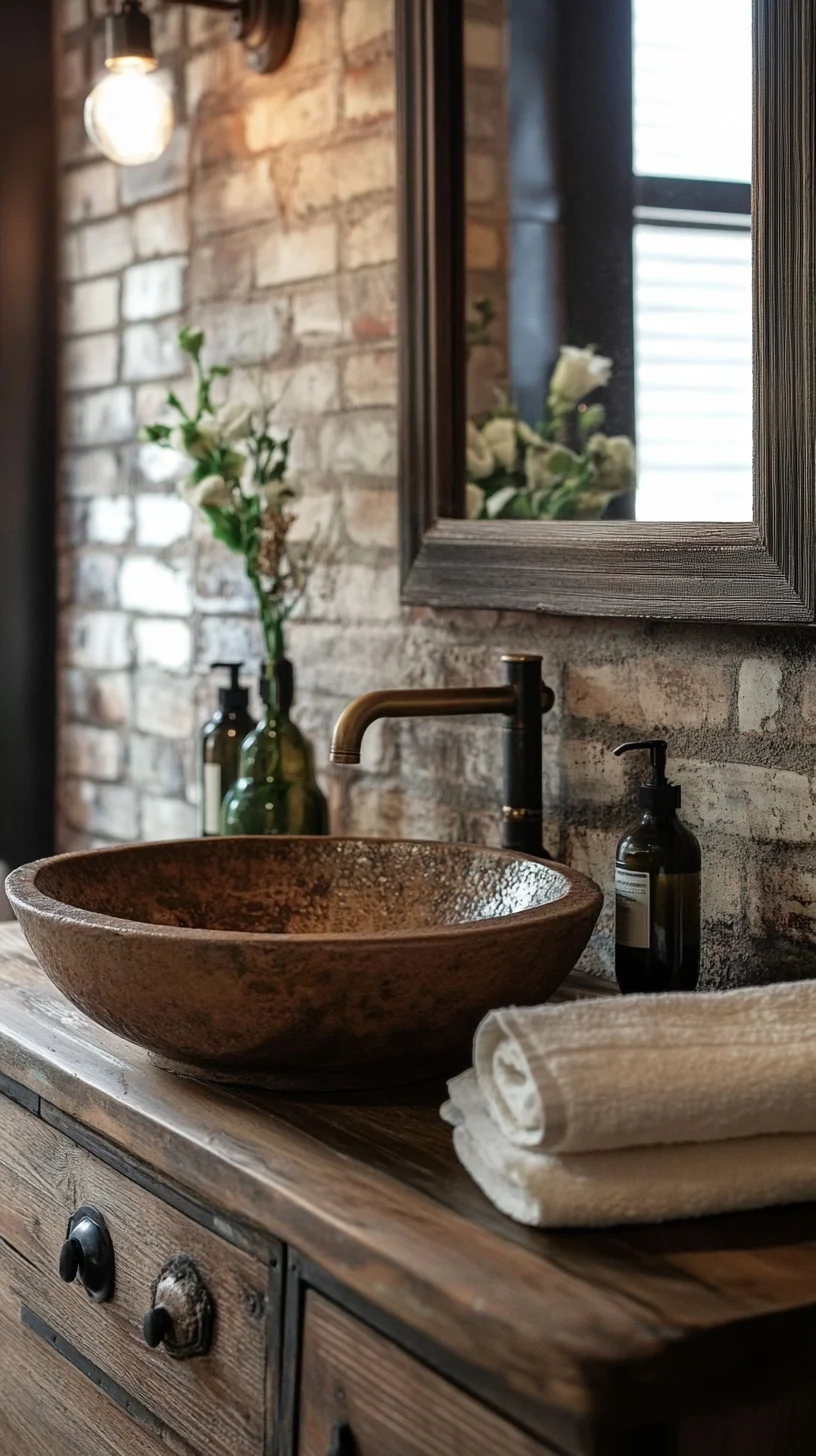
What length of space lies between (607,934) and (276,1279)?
602mm

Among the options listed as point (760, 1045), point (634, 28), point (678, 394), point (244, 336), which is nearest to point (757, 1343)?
point (760, 1045)

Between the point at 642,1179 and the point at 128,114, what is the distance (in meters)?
1.52

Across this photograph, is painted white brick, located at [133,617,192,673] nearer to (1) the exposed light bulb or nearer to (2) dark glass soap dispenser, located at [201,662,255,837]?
(2) dark glass soap dispenser, located at [201,662,255,837]

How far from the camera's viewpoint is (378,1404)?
0.90 m

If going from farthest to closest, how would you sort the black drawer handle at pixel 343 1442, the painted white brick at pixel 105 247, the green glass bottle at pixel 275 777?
the painted white brick at pixel 105 247 < the green glass bottle at pixel 275 777 < the black drawer handle at pixel 343 1442

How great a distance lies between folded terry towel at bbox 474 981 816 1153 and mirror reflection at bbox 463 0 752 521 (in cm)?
52

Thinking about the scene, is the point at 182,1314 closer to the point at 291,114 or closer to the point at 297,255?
the point at 297,255

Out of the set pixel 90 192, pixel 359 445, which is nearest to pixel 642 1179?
pixel 359 445

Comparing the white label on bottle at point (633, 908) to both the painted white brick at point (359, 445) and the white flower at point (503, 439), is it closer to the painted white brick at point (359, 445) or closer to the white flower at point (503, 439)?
the white flower at point (503, 439)

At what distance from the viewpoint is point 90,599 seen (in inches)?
100

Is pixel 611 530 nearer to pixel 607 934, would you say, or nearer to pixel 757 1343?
pixel 607 934

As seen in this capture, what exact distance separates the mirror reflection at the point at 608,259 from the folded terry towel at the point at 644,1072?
519 mm

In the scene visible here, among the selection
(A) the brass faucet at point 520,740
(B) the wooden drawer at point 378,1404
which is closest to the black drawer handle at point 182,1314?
(B) the wooden drawer at point 378,1404

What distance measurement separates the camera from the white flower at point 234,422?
1824mm
